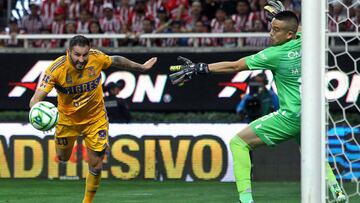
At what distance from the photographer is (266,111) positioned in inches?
744

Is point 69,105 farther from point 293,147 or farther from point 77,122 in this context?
point 293,147

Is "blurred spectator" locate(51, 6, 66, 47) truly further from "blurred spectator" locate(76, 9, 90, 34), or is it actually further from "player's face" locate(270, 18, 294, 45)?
"player's face" locate(270, 18, 294, 45)

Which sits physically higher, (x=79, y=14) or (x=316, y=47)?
(x=79, y=14)

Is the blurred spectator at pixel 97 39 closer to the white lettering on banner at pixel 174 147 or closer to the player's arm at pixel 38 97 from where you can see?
the white lettering on banner at pixel 174 147

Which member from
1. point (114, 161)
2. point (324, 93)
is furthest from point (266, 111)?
point (324, 93)

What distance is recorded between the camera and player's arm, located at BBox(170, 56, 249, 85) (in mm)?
8859

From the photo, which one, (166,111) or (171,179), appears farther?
(166,111)

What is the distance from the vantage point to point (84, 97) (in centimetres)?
1198

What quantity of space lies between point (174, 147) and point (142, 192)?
3156mm

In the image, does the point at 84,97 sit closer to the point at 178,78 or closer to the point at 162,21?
the point at 178,78

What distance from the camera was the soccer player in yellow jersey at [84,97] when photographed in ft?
37.3

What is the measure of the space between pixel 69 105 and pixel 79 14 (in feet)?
36.5

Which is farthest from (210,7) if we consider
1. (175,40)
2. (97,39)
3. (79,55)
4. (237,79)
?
(79,55)

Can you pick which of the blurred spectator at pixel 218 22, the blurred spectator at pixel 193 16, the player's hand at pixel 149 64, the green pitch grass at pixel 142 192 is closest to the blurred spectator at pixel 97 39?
the blurred spectator at pixel 193 16
